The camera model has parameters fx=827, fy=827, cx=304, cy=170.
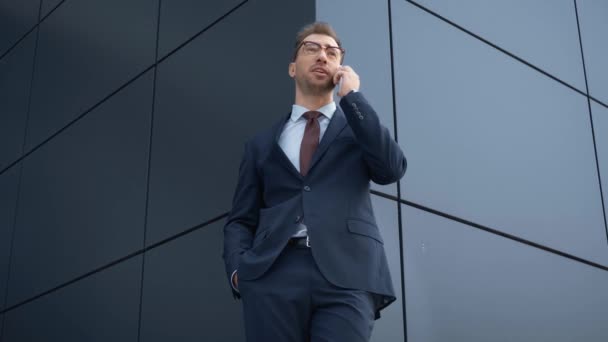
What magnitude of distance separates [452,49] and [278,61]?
1.35 metres

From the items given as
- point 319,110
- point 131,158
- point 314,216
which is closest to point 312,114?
point 319,110

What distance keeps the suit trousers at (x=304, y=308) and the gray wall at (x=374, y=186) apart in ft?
4.26

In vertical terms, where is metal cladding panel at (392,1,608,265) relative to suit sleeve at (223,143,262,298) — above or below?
above

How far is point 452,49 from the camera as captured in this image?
568cm

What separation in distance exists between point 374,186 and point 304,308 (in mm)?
1621

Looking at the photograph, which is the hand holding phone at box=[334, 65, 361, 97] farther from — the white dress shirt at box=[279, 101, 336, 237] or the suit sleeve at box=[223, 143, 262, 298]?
the suit sleeve at box=[223, 143, 262, 298]

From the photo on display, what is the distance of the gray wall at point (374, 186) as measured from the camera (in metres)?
4.99

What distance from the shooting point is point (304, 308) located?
125 inches

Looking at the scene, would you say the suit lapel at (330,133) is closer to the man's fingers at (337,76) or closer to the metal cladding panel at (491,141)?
the man's fingers at (337,76)

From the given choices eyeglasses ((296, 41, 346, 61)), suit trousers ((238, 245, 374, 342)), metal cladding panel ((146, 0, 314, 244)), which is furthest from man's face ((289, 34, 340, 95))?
metal cladding panel ((146, 0, 314, 244))

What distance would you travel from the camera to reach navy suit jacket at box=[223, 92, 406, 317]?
3.26m

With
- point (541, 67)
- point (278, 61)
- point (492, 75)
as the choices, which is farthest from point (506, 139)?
point (278, 61)

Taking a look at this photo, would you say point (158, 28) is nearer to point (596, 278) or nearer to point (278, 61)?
point (278, 61)

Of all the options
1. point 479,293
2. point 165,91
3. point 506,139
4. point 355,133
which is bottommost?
point 479,293
